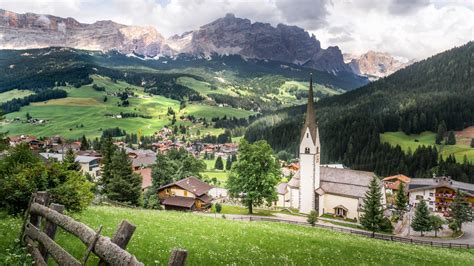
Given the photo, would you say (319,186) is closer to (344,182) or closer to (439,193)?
(344,182)

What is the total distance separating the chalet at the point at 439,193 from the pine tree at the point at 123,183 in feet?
262

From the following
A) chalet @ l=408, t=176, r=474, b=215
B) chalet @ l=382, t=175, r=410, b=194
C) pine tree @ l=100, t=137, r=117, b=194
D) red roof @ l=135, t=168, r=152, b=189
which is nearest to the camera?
pine tree @ l=100, t=137, r=117, b=194

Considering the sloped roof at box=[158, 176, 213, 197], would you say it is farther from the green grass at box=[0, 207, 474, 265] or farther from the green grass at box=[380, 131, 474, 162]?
the green grass at box=[380, 131, 474, 162]

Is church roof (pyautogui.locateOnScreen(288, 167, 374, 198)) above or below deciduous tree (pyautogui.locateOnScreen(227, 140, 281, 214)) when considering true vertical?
below

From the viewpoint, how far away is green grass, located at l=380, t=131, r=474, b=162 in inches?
6250

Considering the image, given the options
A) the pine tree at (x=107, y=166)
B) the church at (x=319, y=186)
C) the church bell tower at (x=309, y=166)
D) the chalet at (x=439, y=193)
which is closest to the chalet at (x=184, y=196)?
the pine tree at (x=107, y=166)

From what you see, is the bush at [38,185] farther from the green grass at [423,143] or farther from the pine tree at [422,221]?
the green grass at [423,143]

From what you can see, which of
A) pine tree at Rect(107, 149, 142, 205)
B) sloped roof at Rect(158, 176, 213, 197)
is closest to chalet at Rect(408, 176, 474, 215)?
sloped roof at Rect(158, 176, 213, 197)

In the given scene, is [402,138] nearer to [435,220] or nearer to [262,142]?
[435,220]

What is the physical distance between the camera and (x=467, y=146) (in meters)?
170

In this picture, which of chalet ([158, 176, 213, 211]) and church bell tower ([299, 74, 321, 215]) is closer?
chalet ([158, 176, 213, 211])

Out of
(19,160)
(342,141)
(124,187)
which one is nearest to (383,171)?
(342,141)

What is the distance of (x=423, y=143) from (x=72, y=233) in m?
195

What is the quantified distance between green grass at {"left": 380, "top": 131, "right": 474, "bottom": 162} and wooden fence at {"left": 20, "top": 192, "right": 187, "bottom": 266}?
561 ft
